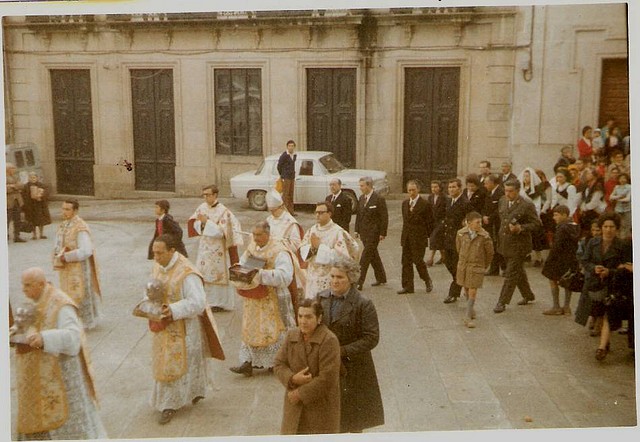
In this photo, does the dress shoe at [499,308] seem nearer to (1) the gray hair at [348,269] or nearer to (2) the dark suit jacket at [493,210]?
(2) the dark suit jacket at [493,210]

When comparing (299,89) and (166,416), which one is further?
(299,89)

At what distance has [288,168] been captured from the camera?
5.10 m

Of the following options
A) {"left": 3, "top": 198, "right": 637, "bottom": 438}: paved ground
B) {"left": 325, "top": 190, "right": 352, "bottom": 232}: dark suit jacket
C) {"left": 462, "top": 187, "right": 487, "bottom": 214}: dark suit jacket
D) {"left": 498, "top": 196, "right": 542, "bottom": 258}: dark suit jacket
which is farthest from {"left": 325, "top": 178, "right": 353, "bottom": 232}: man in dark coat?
{"left": 498, "top": 196, "right": 542, "bottom": 258}: dark suit jacket

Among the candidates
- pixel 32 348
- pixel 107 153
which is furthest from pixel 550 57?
pixel 32 348

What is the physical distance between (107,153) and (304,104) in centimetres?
135

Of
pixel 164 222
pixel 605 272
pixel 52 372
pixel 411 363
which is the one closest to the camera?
pixel 52 372

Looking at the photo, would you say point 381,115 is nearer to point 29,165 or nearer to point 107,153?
point 107,153

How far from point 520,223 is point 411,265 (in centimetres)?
86

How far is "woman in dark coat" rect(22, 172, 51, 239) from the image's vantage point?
15.7 ft

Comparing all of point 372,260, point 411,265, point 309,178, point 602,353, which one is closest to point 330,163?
point 309,178

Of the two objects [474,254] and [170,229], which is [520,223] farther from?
[170,229]

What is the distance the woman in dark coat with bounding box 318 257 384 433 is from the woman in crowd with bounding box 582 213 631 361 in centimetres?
167

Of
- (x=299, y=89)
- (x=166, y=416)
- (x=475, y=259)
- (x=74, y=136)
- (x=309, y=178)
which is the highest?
(x=299, y=89)

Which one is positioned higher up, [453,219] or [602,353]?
[453,219]
